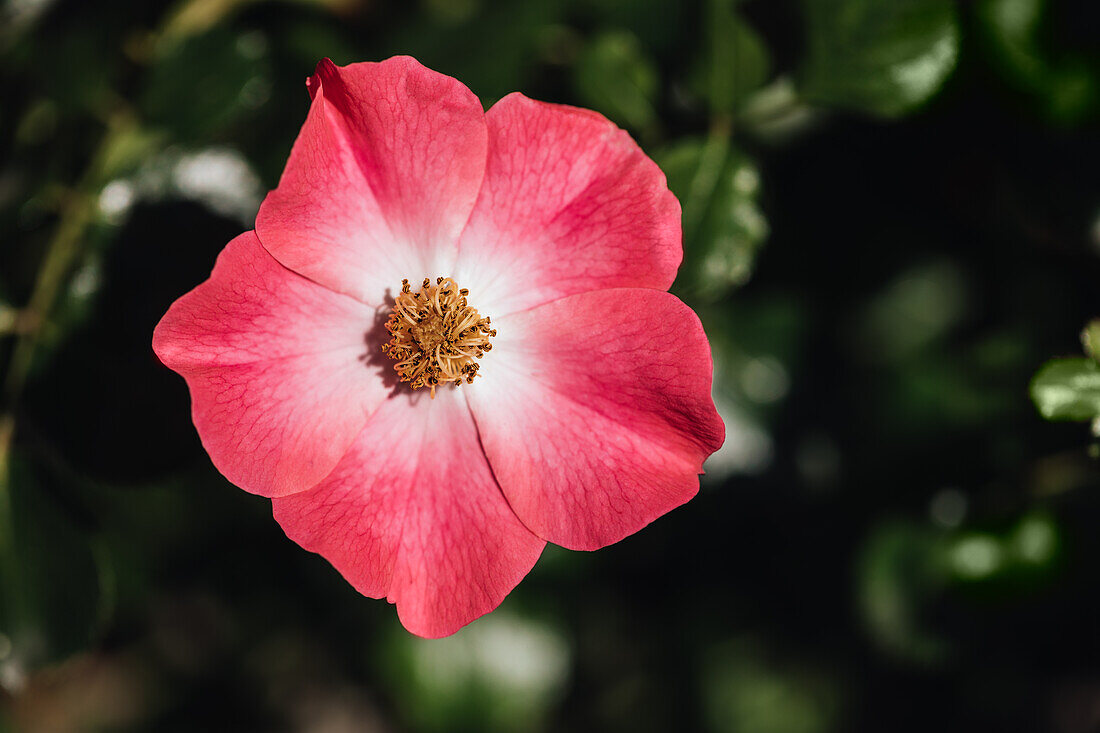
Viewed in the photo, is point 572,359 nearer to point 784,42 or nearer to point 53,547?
point 784,42

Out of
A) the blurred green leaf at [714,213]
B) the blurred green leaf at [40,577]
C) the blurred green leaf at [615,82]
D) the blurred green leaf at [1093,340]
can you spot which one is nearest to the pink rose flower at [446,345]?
the blurred green leaf at [714,213]

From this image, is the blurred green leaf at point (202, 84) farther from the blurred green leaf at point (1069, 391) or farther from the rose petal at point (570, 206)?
the blurred green leaf at point (1069, 391)

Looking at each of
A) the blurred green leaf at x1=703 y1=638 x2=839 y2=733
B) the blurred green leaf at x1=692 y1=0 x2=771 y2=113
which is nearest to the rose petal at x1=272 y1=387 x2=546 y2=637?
the blurred green leaf at x1=692 y1=0 x2=771 y2=113

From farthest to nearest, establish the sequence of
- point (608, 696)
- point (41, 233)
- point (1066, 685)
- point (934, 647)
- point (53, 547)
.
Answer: point (608, 696), point (1066, 685), point (934, 647), point (41, 233), point (53, 547)

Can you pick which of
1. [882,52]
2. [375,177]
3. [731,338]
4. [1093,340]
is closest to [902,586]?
[731,338]

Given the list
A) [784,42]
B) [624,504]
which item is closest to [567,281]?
[624,504]
